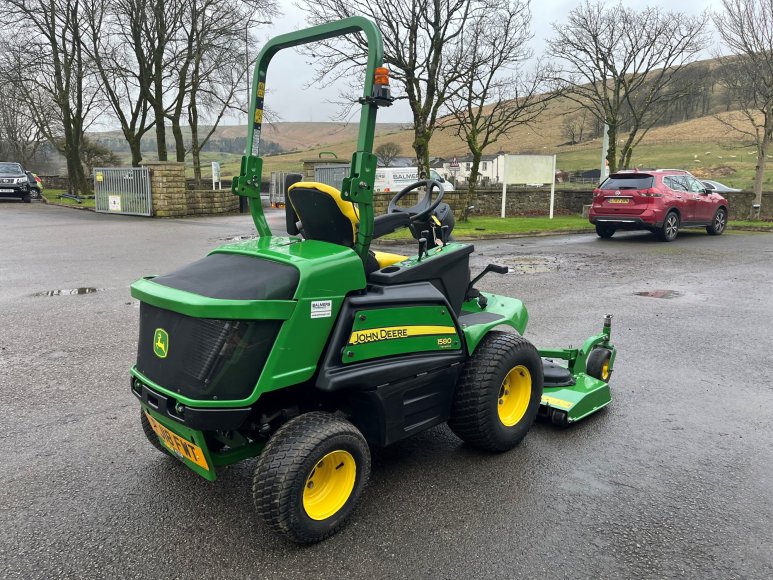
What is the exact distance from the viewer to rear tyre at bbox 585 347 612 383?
4328 millimetres

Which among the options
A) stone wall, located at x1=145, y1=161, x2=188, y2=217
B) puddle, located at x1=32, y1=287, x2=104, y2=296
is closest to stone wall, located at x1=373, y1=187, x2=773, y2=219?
stone wall, located at x1=145, y1=161, x2=188, y2=217

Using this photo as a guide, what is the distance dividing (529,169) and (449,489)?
18351mm

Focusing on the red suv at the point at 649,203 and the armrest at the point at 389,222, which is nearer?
the armrest at the point at 389,222

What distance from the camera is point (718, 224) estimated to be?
16078mm

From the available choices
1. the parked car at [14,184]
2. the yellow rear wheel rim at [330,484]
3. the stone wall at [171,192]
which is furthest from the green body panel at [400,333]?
the parked car at [14,184]

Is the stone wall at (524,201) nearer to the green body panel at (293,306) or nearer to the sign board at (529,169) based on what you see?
the sign board at (529,169)

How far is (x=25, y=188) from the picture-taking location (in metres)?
25.8

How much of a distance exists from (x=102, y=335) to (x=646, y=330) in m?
5.50

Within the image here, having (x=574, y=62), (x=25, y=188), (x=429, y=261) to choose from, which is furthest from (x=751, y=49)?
(x=25, y=188)

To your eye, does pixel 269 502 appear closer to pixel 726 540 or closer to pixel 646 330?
pixel 726 540

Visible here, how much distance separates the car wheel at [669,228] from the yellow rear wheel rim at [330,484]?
13.3 m

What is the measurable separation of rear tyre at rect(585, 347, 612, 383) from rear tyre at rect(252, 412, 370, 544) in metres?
2.25

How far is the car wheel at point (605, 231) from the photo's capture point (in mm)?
14962

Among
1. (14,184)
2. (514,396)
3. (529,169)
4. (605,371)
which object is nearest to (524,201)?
(529,169)
